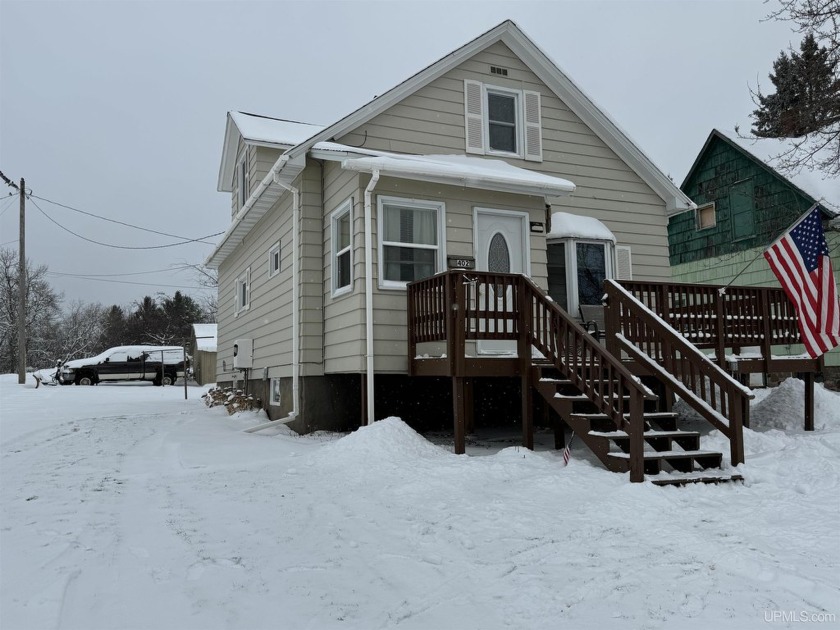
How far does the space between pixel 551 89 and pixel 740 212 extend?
1001 centimetres

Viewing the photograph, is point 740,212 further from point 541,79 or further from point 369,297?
point 369,297

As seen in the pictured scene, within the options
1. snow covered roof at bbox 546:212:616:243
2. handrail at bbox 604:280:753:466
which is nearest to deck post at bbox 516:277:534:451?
handrail at bbox 604:280:753:466

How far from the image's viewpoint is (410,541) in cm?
456

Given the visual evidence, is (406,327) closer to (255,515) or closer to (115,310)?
(255,515)

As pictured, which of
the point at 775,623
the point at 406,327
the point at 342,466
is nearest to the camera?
the point at 775,623

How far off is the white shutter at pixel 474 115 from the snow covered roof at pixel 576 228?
1770mm

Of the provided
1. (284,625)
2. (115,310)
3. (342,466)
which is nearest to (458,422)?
(342,466)

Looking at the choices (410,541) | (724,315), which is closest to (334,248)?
(724,315)

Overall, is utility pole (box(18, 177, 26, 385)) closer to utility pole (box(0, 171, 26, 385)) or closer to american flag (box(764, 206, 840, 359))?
utility pole (box(0, 171, 26, 385))

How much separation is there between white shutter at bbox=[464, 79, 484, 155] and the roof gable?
49 cm

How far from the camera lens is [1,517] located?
504cm

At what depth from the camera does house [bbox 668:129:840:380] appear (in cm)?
1717

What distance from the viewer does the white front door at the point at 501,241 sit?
32.2ft

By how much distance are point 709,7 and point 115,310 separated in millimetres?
60097
